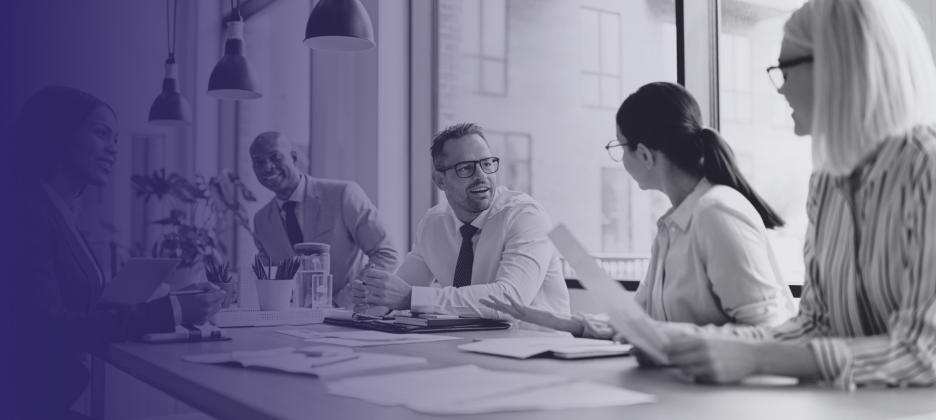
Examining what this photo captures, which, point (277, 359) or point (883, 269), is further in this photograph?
point (277, 359)

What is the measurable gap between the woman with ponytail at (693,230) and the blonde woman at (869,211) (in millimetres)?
461

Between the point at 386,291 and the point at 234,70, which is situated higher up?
the point at 234,70

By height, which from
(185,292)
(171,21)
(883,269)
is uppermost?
(171,21)

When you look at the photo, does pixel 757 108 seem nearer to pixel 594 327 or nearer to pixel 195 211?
pixel 594 327

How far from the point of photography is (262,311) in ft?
8.39

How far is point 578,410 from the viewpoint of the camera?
1.09m

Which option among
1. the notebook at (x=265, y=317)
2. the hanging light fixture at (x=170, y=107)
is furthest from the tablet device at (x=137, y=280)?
the hanging light fixture at (x=170, y=107)

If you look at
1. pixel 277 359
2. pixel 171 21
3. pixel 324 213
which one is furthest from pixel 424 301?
pixel 171 21

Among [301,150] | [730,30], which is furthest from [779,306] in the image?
[301,150]

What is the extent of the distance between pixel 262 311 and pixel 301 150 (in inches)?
144

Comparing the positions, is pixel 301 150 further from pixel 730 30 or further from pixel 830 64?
pixel 830 64

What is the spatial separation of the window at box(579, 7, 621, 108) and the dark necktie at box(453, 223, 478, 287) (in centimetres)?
251

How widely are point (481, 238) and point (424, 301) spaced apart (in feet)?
1.63

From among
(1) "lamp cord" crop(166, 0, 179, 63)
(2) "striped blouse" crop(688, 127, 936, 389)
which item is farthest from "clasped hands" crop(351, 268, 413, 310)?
(1) "lamp cord" crop(166, 0, 179, 63)
